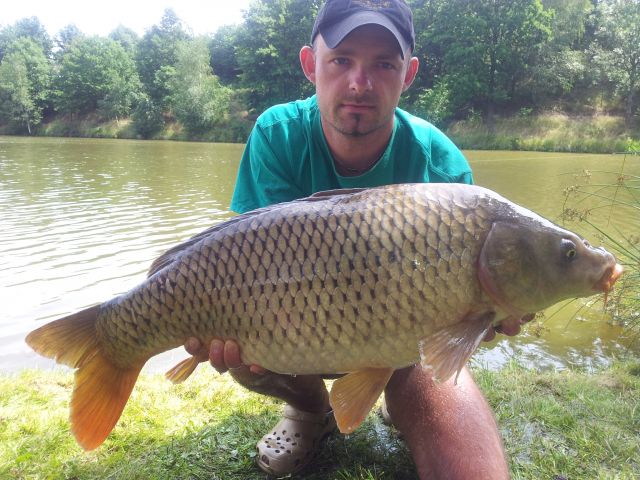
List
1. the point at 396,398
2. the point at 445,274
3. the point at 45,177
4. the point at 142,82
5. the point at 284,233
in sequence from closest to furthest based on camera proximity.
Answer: the point at 445,274, the point at 284,233, the point at 396,398, the point at 45,177, the point at 142,82

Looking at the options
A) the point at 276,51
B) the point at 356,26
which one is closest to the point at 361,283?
the point at 356,26

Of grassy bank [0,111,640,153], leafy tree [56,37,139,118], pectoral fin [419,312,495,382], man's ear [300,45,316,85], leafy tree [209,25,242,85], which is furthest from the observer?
leafy tree [209,25,242,85]

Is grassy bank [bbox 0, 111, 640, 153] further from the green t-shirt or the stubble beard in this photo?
the stubble beard

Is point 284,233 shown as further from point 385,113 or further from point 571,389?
point 571,389

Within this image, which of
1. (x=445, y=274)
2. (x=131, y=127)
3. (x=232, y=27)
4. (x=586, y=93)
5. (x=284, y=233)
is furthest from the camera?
(x=232, y=27)

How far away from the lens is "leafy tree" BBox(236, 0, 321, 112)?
29.4m

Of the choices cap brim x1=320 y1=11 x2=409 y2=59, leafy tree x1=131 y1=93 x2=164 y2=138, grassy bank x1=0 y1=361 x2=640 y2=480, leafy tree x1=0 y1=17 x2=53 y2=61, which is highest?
leafy tree x1=0 y1=17 x2=53 y2=61

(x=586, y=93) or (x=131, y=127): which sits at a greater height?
(x=586, y=93)

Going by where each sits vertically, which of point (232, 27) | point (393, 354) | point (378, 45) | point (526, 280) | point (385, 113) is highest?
point (232, 27)

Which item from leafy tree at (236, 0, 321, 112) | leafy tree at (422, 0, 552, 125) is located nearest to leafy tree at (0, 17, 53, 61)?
leafy tree at (236, 0, 321, 112)

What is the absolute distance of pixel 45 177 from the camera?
10.7m

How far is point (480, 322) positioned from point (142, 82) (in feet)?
130

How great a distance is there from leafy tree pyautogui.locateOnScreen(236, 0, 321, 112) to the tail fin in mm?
28867

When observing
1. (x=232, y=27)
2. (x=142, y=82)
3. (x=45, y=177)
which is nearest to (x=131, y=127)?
(x=142, y=82)
